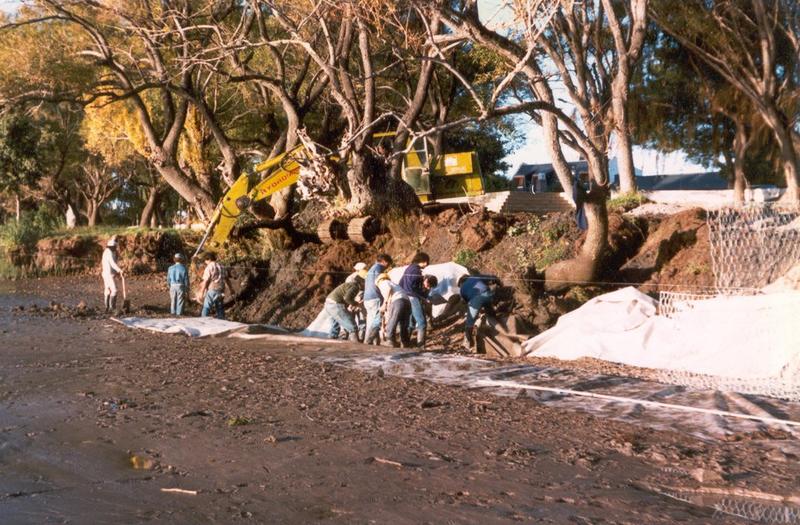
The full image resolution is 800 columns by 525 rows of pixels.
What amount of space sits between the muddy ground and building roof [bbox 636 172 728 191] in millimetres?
49158

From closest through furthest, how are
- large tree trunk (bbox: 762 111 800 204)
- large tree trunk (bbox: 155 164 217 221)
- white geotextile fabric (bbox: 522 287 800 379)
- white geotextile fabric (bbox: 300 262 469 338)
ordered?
white geotextile fabric (bbox: 522 287 800 379) < white geotextile fabric (bbox: 300 262 469 338) < large tree trunk (bbox: 155 164 217 221) < large tree trunk (bbox: 762 111 800 204)

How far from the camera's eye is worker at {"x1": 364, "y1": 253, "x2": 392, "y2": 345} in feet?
50.7

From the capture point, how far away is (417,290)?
51.6 feet

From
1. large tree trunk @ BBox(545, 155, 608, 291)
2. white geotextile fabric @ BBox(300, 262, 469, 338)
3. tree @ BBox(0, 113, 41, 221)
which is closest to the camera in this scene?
large tree trunk @ BBox(545, 155, 608, 291)

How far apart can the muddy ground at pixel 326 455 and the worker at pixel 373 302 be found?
413 cm

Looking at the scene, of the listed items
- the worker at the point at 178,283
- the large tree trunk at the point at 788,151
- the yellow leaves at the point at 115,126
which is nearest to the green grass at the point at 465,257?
the worker at the point at 178,283

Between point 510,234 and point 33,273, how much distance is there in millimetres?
18559

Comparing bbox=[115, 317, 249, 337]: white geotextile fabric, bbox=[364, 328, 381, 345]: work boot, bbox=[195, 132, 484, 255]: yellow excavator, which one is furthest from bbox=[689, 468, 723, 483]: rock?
bbox=[195, 132, 484, 255]: yellow excavator

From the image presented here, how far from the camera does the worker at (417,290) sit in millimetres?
15344

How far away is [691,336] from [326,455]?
6466mm

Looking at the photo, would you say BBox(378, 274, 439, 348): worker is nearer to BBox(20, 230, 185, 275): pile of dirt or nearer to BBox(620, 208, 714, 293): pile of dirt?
BBox(620, 208, 714, 293): pile of dirt

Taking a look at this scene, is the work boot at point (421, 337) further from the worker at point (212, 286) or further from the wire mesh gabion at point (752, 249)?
the worker at point (212, 286)

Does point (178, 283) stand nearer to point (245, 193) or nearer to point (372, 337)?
point (245, 193)

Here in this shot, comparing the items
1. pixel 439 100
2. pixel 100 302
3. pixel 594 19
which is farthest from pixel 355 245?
pixel 439 100
